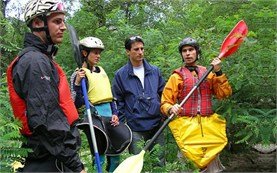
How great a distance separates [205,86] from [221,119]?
45 cm

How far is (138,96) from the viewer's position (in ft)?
16.2

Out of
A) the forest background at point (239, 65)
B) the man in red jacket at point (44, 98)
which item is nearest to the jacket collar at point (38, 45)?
the man in red jacket at point (44, 98)

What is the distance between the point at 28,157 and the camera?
9.12ft

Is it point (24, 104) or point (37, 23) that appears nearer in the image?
point (24, 104)

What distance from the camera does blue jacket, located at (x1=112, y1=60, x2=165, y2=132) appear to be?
16.2ft

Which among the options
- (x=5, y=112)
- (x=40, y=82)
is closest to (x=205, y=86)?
(x=5, y=112)

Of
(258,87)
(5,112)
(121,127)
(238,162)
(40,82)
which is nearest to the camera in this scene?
(40,82)

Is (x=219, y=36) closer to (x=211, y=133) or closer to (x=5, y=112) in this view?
(x=211, y=133)

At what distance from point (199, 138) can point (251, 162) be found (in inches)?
117

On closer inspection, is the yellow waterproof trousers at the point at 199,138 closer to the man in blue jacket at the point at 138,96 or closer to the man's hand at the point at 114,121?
the man in blue jacket at the point at 138,96

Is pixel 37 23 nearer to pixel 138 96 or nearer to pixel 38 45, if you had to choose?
pixel 38 45

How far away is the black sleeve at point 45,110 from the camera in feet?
8.30

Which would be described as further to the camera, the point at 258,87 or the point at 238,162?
the point at 238,162

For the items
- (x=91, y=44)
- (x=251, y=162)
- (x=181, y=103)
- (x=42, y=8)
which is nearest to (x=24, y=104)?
(x=42, y=8)
